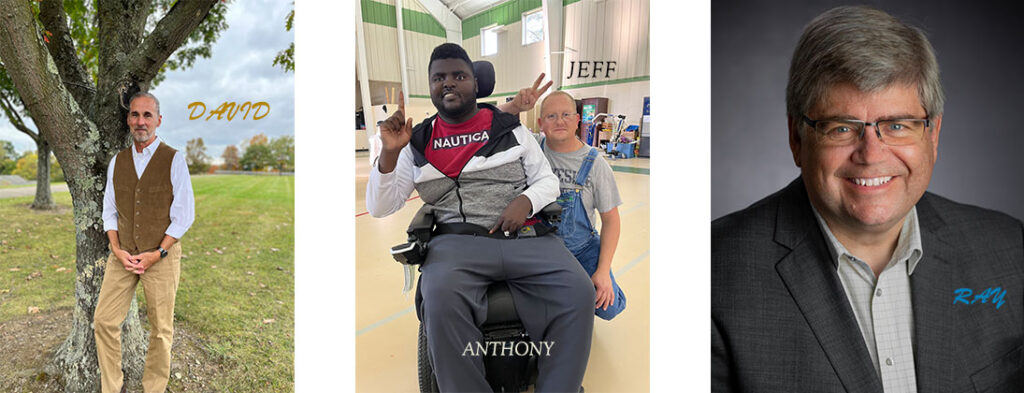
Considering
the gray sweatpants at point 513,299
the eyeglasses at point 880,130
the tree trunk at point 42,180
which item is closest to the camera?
the eyeglasses at point 880,130

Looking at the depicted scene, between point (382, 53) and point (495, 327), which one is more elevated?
point (382, 53)

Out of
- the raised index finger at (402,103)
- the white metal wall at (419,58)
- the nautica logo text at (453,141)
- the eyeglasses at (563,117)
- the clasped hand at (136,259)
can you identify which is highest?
the white metal wall at (419,58)

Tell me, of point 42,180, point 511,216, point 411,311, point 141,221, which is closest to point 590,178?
point 511,216

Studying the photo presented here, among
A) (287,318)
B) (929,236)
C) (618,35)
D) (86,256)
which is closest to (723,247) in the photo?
(929,236)

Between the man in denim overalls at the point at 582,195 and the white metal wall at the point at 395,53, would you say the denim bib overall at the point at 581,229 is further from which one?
the white metal wall at the point at 395,53

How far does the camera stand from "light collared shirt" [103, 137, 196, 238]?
6.37 feet

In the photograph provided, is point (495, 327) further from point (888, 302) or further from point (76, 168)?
point (76, 168)

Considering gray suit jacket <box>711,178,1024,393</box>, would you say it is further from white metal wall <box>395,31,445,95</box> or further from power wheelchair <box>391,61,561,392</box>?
white metal wall <box>395,31,445,95</box>

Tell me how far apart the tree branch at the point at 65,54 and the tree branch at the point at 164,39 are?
0.70 feet

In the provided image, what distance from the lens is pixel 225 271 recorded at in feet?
8.54

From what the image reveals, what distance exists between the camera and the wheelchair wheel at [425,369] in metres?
1.89

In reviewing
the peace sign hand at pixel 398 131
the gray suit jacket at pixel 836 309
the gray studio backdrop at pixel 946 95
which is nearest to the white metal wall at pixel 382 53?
the peace sign hand at pixel 398 131

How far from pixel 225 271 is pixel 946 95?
3.29m

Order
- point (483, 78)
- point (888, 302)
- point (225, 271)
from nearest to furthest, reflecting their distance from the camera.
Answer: point (888, 302), point (483, 78), point (225, 271)
